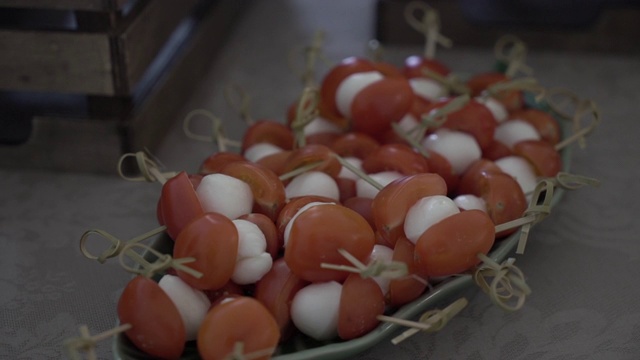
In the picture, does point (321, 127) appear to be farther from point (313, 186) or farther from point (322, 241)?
point (322, 241)

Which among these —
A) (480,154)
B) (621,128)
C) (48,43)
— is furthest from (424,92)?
(48,43)

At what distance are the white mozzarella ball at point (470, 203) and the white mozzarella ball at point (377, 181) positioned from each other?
0.17 ft

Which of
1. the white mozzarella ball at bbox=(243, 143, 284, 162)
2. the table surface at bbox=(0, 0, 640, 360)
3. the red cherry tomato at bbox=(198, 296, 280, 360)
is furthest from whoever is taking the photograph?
the white mozzarella ball at bbox=(243, 143, 284, 162)

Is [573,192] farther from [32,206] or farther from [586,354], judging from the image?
[32,206]

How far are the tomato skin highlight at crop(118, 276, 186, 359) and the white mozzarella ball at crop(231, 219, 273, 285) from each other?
0.05 metres

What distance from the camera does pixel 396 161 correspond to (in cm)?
60

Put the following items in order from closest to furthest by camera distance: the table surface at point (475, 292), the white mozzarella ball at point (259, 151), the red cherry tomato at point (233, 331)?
the red cherry tomato at point (233, 331) < the table surface at point (475, 292) < the white mozzarella ball at point (259, 151)

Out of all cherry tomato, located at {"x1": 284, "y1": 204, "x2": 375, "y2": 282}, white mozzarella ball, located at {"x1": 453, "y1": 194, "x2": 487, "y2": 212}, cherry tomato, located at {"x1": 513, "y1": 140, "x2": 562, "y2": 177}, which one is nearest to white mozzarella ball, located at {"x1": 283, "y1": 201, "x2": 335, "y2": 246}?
cherry tomato, located at {"x1": 284, "y1": 204, "x2": 375, "y2": 282}

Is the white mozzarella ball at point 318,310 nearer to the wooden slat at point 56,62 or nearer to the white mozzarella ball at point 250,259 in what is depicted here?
the white mozzarella ball at point 250,259

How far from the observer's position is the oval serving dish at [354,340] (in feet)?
1.50

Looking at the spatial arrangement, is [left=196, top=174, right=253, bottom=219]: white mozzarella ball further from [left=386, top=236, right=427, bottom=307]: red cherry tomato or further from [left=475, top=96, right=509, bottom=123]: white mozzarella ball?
[left=475, top=96, right=509, bottom=123]: white mozzarella ball

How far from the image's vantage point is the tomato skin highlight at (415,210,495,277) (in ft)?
1.62

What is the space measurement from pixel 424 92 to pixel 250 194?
0.85 feet

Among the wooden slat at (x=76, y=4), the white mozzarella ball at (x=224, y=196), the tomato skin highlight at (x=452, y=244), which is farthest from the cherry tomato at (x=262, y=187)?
the wooden slat at (x=76, y=4)
